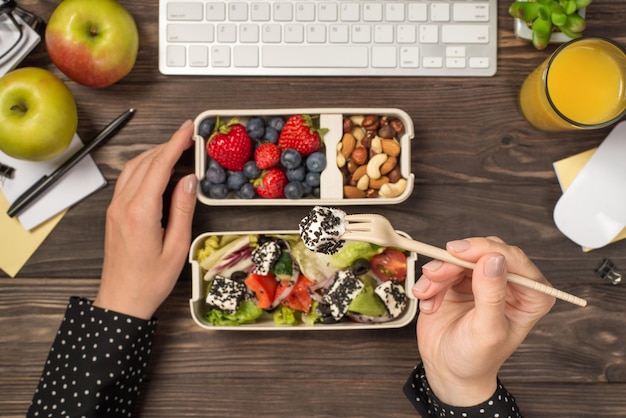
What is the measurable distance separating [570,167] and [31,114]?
95 cm

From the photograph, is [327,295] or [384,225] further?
[327,295]

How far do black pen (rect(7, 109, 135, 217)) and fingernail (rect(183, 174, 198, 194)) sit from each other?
0.18 m

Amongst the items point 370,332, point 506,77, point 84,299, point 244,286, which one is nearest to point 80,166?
point 84,299

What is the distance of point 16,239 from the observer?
3.38ft

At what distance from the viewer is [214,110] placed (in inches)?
38.5

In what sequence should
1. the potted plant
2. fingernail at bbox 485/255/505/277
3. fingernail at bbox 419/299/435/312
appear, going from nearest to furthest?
1. fingernail at bbox 485/255/505/277
2. fingernail at bbox 419/299/435/312
3. the potted plant

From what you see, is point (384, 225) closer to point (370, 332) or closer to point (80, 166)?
point (370, 332)

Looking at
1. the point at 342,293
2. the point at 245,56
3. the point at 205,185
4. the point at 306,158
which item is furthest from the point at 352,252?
the point at 245,56

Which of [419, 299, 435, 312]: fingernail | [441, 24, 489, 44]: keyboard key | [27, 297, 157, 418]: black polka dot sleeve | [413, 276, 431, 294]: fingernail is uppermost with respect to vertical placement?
[441, 24, 489, 44]: keyboard key

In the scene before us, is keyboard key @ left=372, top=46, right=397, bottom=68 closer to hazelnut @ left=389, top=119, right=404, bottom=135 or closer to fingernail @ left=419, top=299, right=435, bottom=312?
hazelnut @ left=389, top=119, right=404, bottom=135

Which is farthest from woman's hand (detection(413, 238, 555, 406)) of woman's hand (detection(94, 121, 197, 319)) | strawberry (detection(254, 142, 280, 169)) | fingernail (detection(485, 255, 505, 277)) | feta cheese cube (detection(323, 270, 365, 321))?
woman's hand (detection(94, 121, 197, 319))

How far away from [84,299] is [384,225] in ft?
1.99

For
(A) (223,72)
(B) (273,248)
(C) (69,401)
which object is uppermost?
(A) (223,72)

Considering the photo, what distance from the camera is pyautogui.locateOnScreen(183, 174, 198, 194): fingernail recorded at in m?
0.96
